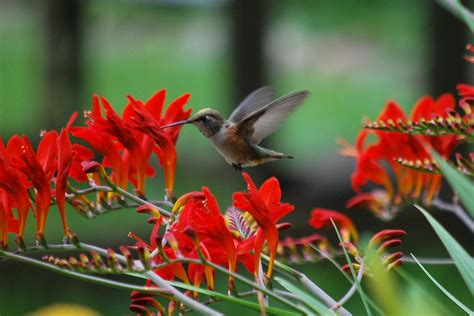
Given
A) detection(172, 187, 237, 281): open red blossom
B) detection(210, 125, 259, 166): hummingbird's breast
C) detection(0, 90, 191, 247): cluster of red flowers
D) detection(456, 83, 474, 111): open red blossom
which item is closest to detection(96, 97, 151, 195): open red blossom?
detection(0, 90, 191, 247): cluster of red flowers

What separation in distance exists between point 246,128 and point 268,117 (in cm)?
5

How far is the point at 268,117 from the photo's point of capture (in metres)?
1.66

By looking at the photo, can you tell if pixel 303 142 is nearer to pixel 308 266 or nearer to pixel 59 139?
pixel 308 266

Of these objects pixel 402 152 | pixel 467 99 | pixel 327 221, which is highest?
pixel 467 99

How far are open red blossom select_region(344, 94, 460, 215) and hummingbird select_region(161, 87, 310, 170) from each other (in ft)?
0.51

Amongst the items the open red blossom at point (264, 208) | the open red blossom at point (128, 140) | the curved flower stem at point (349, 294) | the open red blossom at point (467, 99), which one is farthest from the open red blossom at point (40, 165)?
the open red blossom at point (467, 99)

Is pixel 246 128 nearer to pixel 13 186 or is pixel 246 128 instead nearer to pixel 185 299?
pixel 13 186

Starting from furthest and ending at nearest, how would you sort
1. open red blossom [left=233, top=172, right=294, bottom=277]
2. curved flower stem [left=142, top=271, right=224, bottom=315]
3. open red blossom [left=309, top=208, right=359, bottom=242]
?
open red blossom [left=309, top=208, right=359, bottom=242]
open red blossom [left=233, top=172, right=294, bottom=277]
curved flower stem [left=142, top=271, right=224, bottom=315]

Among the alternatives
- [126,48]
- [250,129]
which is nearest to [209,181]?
[250,129]

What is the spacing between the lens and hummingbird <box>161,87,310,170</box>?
1.57 metres

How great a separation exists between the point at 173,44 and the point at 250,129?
14.9 meters

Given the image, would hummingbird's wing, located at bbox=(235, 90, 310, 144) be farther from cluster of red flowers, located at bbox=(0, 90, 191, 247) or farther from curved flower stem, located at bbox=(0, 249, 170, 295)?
curved flower stem, located at bbox=(0, 249, 170, 295)

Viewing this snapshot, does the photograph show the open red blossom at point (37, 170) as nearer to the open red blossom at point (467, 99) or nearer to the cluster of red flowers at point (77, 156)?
the cluster of red flowers at point (77, 156)

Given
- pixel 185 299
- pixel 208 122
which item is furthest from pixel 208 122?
pixel 185 299
